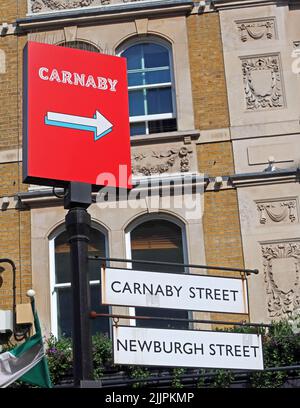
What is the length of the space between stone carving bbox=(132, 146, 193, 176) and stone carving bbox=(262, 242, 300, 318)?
1885mm

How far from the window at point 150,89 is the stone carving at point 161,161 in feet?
1.70

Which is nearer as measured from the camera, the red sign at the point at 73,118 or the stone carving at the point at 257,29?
the red sign at the point at 73,118

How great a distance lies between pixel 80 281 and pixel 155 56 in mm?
8002

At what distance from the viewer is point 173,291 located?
25.2 ft

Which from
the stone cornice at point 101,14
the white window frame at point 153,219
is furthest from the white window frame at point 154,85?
the white window frame at point 153,219

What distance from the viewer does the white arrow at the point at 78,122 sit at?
7.89 metres

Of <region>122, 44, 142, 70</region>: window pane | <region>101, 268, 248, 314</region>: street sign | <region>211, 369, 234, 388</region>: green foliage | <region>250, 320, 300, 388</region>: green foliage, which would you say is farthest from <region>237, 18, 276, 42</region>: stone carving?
<region>101, 268, 248, 314</region>: street sign

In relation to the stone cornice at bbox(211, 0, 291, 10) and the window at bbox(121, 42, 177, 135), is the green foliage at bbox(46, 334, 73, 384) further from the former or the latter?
the stone cornice at bbox(211, 0, 291, 10)

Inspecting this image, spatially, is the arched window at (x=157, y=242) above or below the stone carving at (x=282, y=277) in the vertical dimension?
above

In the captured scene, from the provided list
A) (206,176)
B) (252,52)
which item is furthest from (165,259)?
(252,52)

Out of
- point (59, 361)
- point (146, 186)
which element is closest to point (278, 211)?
point (146, 186)

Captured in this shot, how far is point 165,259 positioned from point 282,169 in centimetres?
228

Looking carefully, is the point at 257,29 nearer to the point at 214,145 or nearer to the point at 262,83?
the point at 262,83

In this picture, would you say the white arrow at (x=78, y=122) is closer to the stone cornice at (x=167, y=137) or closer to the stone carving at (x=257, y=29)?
the stone cornice at (x=167, y=137)
